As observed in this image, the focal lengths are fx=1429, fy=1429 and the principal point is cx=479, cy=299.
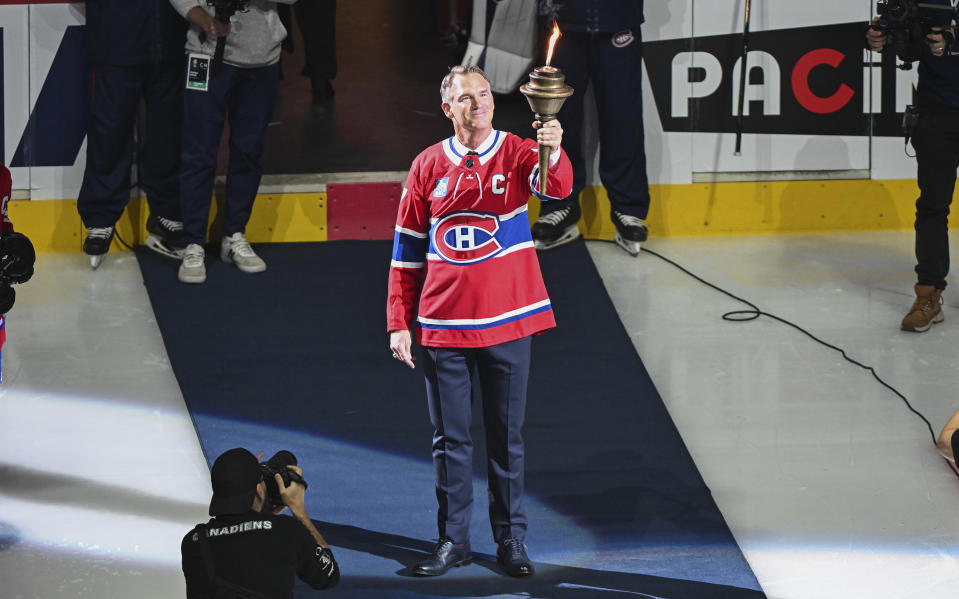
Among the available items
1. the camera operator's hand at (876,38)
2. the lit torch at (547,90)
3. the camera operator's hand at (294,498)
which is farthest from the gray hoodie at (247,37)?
the camera operator's hand at (294,498)

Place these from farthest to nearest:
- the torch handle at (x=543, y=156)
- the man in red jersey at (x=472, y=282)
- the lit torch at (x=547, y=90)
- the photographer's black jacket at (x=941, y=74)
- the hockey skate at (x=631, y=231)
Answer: the hockey skate at (x=631, y=231), the photographer's black jacket at (x=941, y=74), the man in red jersey at (x=472, y=282), the torch handle at (x=543, y=156), the lit torch at (x=547, y=90)

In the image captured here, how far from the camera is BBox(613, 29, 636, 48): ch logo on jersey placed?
8367 millimetres

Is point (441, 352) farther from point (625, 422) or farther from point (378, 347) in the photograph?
point (378, 347)

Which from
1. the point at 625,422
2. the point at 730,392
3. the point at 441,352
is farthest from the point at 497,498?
the point at 730,392

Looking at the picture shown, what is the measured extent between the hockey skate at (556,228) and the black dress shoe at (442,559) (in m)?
3.53

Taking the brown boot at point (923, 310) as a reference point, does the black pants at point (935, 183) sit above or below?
above

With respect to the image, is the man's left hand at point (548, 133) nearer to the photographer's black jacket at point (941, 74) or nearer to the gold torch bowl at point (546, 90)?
the gold torch bowl at point (546, 90)

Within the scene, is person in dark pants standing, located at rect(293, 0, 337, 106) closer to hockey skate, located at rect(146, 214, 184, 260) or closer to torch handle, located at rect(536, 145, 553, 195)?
hockey skate, located at rect(146, 214, 184, 260)

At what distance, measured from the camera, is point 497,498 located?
5125 mm

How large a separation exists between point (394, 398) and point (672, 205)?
302cm

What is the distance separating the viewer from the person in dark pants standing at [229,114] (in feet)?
26.0

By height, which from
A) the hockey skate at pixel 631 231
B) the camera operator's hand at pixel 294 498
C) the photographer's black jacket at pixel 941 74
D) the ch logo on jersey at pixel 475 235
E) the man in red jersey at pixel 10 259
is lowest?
the hockey skate at pixel 631 231

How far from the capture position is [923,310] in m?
7.49

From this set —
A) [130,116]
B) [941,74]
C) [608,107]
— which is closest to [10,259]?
[130,116]
